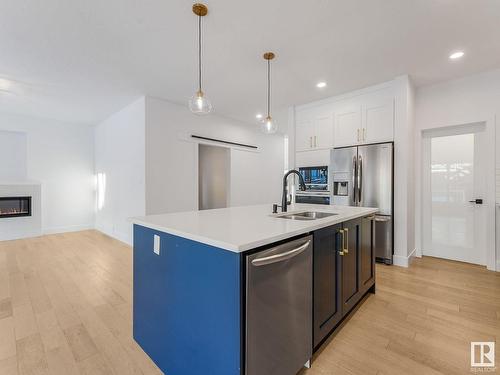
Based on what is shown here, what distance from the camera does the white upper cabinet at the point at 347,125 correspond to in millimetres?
3932

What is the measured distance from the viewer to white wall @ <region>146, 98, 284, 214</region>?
4277mm

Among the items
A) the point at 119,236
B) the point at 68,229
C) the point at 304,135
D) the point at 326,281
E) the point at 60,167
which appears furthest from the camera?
the point at 68,229

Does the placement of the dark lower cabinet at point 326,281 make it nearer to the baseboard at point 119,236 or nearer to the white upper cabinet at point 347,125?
the white upper cabinet at point 347,125

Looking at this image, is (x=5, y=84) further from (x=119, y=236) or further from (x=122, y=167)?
(x=119, y=236)

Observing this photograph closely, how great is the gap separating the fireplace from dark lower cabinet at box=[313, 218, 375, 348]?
6.38 metres

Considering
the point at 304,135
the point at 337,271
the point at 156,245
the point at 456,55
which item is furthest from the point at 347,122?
the point at 156,245

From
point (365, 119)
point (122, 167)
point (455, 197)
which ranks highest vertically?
point (365, 119)

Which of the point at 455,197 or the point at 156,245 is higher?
the point at 455,197

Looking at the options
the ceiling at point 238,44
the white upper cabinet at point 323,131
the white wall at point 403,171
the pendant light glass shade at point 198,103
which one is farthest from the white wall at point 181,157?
the white wall at point 403,171

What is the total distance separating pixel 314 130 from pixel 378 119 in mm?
1091

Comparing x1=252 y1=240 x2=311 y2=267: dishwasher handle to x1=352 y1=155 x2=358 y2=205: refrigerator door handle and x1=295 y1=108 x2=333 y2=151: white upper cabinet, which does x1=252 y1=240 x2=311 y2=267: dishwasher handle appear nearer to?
x1=352 y1=155 x2=358 y2=205: refrigerator door handle

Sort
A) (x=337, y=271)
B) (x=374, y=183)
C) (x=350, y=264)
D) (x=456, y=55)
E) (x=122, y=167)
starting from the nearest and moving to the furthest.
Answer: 1. (x=337, y=271)
2. (x=350, y=264)
3. (x=456, y=55)
4. (x=374, y=183)
5. (x=122, y=167)

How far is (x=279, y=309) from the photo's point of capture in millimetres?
1261

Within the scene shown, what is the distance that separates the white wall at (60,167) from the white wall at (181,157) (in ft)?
10.4
